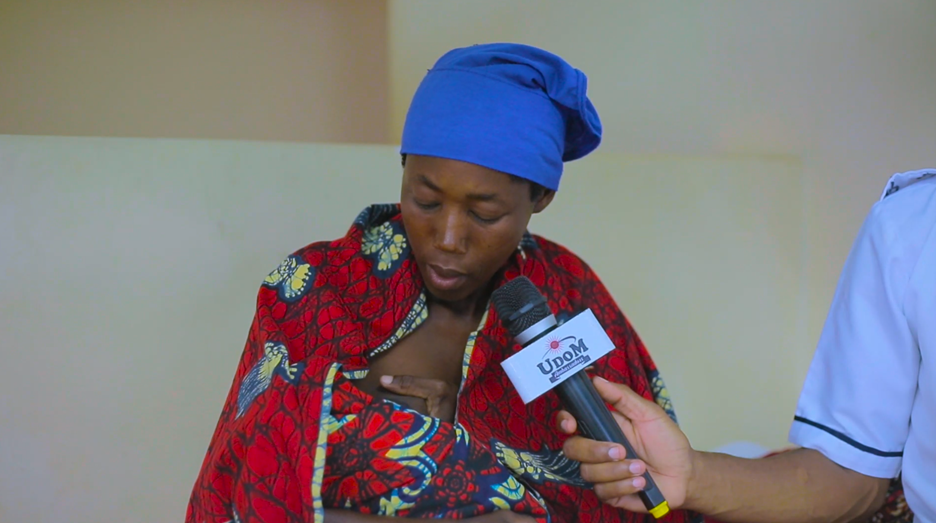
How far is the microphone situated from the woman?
24cm

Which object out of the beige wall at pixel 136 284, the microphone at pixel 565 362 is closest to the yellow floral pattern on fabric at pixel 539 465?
the microphone at pixel 565 362

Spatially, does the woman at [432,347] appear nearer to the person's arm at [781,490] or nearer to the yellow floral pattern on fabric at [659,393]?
the yellow floral pattern on fabric at [659,393]

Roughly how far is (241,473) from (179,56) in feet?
6.52

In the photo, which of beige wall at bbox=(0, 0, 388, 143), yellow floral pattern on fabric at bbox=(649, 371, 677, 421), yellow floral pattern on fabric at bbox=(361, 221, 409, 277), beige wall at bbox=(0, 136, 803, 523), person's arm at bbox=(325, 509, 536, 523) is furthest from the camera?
beige wall at bbox=(0, 0, 388, 143)

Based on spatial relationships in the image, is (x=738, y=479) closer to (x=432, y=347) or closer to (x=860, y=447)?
(x=860, y=447)

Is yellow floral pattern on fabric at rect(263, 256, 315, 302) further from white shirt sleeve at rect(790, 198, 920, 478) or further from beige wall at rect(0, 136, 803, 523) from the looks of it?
white shirt sleeve at rect(790, 198, 920, 478)

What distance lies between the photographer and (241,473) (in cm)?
118

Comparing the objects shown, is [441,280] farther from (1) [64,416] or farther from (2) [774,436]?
(2) [774,436]

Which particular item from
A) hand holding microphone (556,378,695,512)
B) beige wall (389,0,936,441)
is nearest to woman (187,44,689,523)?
hand holding microphone (556,378,695,512)

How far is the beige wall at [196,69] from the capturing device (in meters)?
2.61

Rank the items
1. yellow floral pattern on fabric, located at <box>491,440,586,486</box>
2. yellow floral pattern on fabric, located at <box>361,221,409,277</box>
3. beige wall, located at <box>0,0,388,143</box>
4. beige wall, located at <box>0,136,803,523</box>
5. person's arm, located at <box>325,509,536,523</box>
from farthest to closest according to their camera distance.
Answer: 1. beige wall, located at <box>0,0,388,143</box>
2. beige wall, located at <box>0,136,803,523</box>
3. yellow floral pattern on fabric, located at <box>361,221,409,277</box>
4. yellow floral pattern on fabric, located at <box>491,440,586,486</box>
5. person's arm, located at <box>325,509,536,523</box>

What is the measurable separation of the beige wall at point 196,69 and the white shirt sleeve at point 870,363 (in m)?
1.94

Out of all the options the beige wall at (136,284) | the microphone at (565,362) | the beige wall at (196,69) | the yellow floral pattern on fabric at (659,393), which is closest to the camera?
the microphone at (565,362)

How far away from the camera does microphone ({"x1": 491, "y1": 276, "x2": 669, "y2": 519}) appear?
1.05 meters
